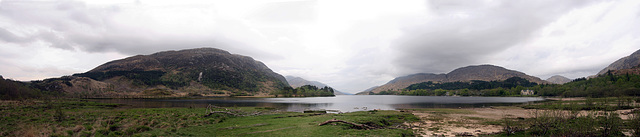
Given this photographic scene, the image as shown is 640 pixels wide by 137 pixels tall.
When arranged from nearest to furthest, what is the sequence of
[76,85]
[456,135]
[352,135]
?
1. [352,135]
2. [456,135]
3. [76,85]

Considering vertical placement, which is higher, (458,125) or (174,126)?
(174,126)

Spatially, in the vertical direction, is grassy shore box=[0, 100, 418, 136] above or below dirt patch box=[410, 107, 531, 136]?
above

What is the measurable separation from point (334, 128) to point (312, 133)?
3030 mm

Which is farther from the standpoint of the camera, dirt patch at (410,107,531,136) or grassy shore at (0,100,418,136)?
dirt patch at (410,107,531,136)

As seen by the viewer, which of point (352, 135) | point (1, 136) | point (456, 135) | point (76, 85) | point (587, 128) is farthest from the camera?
point (76, 85)

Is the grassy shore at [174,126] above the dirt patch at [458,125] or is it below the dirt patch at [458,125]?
above

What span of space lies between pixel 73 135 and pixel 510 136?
3151 centimetres

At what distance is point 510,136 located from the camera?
18.3m

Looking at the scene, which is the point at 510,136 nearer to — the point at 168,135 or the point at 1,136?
the point at 168,135

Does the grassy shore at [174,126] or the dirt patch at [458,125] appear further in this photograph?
the dirt patch at [458,125]

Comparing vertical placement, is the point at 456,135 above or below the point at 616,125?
below

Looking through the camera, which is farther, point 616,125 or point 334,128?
point 334,128

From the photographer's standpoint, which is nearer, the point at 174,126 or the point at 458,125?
the point at 174,126

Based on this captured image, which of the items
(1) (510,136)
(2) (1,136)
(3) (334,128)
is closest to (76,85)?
(2) (1,136)
